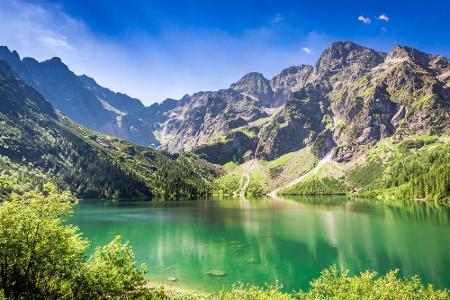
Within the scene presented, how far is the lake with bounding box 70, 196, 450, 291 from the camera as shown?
7619cm

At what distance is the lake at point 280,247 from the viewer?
250ft

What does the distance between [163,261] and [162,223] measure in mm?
68363

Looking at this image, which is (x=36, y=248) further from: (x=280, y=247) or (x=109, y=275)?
(x=280, y=247)

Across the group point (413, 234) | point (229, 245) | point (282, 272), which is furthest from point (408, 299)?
point (413, 234)

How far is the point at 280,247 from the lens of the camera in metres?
104

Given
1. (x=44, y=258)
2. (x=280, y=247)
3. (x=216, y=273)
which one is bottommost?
(x=216, y=273)

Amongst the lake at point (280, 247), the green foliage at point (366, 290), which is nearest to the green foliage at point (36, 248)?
the green foliage at point (366, 290)

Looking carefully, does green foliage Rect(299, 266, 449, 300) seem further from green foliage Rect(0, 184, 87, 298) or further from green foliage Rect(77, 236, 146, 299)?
green foliage Rect(0, 184, 87, 298)

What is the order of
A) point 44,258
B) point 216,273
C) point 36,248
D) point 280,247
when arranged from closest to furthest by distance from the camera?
point 36,248, point 44,258, point 216,273, point 280,247

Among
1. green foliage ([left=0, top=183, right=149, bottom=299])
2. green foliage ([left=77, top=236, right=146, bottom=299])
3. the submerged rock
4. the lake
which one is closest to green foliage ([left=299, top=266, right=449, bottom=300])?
green foliage ([left=77, top=236, right=146, bottom=299])

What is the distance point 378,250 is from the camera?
96.6 m

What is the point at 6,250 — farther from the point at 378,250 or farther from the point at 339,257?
the point at 378,250

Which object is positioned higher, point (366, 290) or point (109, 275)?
point (109, 275)

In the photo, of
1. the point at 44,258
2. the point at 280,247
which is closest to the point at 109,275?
the point at 44,258
